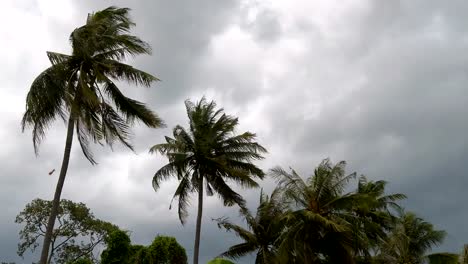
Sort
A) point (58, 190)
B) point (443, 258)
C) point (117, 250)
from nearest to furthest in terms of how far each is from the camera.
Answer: point (58, 190) < point (117, 250) < point (443, 258)

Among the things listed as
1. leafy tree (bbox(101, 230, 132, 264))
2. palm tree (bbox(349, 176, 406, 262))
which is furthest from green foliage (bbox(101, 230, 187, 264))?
palm tree (bbox(349, 176, 406, 262))

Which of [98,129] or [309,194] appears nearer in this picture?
[98,129]

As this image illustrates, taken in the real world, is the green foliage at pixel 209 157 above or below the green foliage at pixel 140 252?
above

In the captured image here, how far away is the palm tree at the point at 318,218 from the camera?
3062 cm

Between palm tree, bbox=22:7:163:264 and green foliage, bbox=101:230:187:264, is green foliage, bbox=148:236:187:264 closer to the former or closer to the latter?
green foliage, bbox=101:230:187:264

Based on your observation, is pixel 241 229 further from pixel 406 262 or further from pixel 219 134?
pixel 406 262

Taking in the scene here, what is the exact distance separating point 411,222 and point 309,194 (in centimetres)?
2196

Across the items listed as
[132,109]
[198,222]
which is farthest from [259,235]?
[132,109]

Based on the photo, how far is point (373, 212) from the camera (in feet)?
143

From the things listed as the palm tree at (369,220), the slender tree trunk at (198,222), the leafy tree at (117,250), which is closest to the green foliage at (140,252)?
the leafy tree at (117,250)

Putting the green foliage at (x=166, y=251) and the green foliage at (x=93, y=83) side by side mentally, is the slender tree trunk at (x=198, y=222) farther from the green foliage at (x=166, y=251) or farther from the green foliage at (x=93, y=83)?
the green foliage at (x=93, y=83)

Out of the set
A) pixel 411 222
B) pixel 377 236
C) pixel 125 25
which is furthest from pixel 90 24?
pixel 411 222

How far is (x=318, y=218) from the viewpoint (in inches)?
1184

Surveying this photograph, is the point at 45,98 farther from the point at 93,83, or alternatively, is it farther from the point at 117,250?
the point at 117,250
